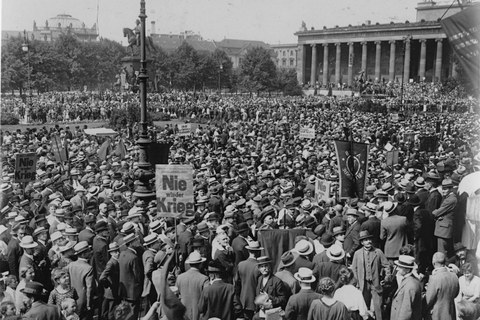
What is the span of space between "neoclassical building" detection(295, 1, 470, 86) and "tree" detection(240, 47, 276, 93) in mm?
12466

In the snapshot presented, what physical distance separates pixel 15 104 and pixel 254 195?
141ft

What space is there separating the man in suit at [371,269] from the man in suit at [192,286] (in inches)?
98.1

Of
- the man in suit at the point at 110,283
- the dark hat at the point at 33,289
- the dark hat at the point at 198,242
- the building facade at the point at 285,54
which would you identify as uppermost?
the building facade at the point at 285,54

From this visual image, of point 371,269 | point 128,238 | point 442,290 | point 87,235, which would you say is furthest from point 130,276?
point 442,290

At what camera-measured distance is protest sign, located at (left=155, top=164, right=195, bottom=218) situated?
995cm

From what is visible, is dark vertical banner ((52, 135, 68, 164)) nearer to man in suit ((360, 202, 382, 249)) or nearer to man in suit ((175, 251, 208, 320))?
man in suit ((360, 202, 382, 249))

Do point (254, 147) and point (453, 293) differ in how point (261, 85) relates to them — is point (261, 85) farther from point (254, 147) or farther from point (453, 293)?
point (453, 293)

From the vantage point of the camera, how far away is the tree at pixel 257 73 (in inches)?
3378

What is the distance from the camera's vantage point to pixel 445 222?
1074 cm

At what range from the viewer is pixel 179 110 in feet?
169

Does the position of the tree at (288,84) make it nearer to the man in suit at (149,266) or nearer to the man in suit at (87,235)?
the man in suit at (87,235)

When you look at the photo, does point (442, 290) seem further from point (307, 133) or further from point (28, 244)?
point (307, 133)

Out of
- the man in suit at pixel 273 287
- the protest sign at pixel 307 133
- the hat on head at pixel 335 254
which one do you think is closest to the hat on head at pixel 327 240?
the hat on head at pixel 335 254

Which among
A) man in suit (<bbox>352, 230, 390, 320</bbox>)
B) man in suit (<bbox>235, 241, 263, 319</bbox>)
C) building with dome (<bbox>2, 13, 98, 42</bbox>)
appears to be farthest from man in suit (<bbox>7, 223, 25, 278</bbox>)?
building with dome (<bbox>2, 13, 98, 42</bbox>)
